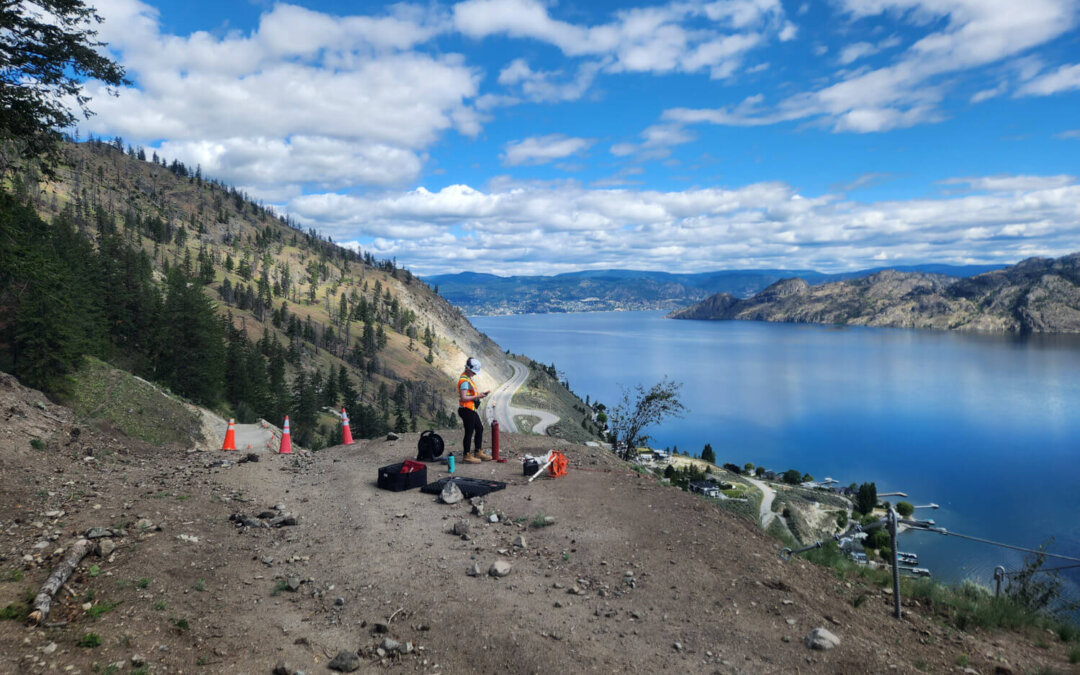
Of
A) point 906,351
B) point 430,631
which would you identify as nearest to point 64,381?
point 430,631

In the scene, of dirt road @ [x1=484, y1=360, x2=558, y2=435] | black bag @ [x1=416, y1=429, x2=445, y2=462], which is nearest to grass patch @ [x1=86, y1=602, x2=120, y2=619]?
black bag @ [x1=416, y1=429, x2=445, y2=462]

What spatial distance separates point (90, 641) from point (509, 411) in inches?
3697

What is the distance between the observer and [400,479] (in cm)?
1370

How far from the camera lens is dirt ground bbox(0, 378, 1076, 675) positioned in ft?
21.3

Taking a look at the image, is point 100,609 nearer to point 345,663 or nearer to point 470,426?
point 345,663

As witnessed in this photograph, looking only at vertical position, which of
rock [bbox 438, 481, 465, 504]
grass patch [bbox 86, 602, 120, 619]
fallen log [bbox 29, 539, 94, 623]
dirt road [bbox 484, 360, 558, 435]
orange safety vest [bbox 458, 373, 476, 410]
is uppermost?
orange safety vest [bbox 458, 373, 476, 410]

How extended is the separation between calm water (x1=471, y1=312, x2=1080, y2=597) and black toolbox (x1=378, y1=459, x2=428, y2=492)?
47.5 metres

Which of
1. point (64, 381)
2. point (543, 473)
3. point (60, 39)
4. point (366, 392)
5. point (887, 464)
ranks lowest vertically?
point (887, 464)

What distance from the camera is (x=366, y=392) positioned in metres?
95.8

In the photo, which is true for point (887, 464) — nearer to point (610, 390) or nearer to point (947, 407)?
point (947, 407)

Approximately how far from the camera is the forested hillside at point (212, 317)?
2302cm

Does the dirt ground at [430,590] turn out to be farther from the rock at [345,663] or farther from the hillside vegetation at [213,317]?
the hillside vegetation at [213,317]

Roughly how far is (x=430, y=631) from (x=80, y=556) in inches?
210

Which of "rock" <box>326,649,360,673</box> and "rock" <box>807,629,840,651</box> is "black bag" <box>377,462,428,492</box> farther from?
"rock" <box>807,629,840,651</box>
